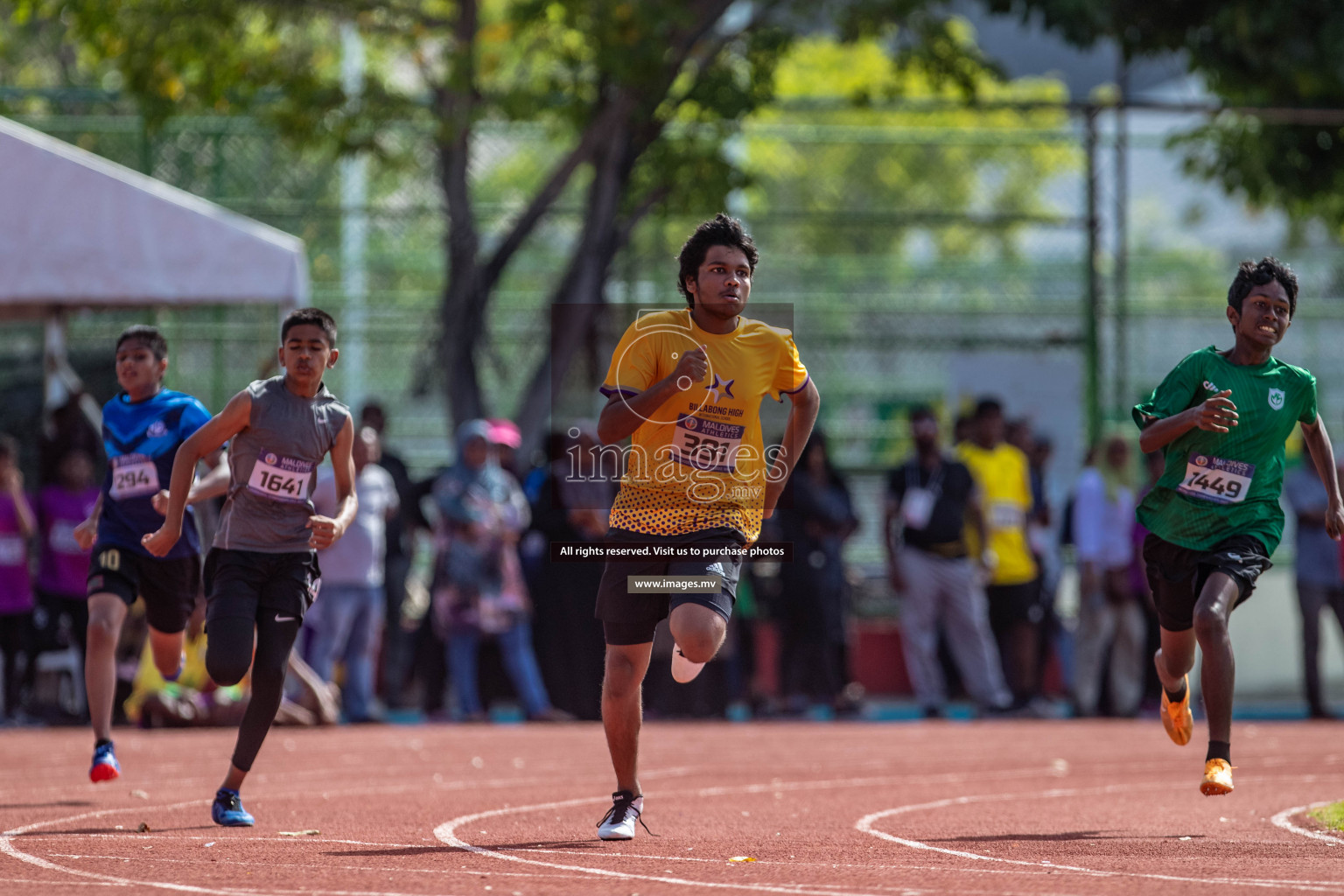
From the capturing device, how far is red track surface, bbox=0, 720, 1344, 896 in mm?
6305

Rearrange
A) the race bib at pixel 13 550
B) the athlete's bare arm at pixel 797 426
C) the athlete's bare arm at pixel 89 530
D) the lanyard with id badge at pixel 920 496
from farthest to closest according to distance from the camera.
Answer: the lanyard with id badge at pixel 920 496
the race bib at pixel 13 550
the athlete's bare arm at pixel 89 530
the athlete's bare arm at pixel 797 426

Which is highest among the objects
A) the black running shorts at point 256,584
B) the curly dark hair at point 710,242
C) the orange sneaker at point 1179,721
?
the curly dark hair at point 710,242

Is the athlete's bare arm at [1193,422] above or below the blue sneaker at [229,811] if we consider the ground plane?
above

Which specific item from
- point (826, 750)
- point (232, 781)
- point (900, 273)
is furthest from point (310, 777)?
point (900, 273)

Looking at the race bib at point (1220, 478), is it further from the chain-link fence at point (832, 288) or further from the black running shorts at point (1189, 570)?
the chain-link fence at point (832, 288)

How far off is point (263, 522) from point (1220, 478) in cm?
384

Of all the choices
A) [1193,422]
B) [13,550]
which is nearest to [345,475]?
[1193,422]

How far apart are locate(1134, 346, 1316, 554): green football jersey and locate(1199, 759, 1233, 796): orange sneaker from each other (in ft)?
2.91

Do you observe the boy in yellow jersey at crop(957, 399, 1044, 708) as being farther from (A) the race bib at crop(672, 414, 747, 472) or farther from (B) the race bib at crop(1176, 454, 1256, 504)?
(A) the race bib at crop(672, 414, 747, 472)

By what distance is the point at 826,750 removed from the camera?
12.4 metres

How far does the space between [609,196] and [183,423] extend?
6.91 meters

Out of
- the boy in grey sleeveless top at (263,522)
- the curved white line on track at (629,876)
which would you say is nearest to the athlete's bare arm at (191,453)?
the boy in grey sleeveless top at (263,522)

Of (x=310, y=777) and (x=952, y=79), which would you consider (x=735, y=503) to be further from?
(x=952, y=79)

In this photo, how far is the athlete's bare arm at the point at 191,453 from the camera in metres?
7.90
